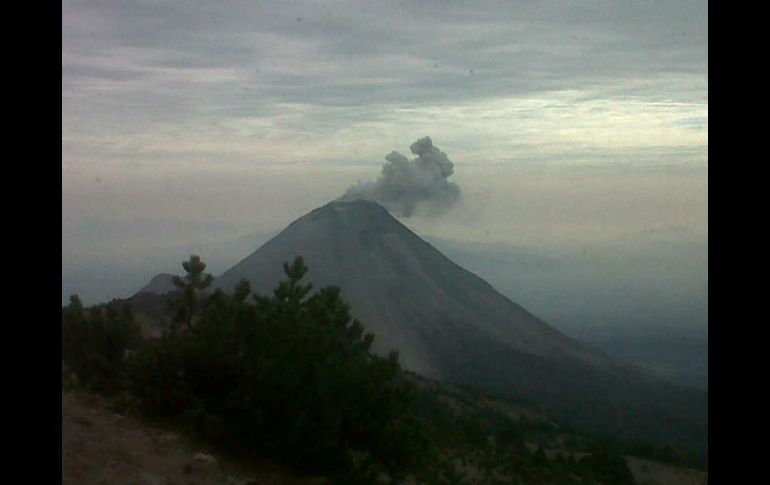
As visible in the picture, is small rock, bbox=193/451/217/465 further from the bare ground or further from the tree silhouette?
the tree silhouette

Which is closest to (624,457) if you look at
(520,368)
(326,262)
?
(326,262)

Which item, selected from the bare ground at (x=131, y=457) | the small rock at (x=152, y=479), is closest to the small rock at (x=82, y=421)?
the bare ground at (x=131, y=457)

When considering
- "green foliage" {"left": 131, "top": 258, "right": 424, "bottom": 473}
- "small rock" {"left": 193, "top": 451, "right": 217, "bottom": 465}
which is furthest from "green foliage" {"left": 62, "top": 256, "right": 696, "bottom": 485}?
"small rock" {"left": 193, "top": 451, "right": 217, "bottom": 465}

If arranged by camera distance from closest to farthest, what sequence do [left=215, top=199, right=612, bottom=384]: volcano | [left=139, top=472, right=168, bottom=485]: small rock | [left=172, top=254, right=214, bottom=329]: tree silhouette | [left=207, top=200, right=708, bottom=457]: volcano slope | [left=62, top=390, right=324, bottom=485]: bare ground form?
1. [left=62, top=390, right=324, bottom=485]: bare ground
2. [left=139, top=472, right=168, bottom=485]: small rock
3. [left=172, top=254, right=214, bottom=329]: tree silhouette
4. [left=207, top=200, right=708, bottom=457]: volcano slope
5. [left=215, top=199, right=612, bottom=384]: volcano

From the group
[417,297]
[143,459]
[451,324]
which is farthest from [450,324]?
[143,459]

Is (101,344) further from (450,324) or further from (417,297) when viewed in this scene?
(450,324)

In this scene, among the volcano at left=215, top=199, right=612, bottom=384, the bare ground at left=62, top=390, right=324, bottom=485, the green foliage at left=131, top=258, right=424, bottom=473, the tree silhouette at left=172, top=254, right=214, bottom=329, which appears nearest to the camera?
the bare ground at left=62, top=390, right=324, bottom=485
